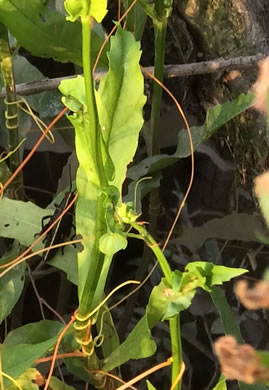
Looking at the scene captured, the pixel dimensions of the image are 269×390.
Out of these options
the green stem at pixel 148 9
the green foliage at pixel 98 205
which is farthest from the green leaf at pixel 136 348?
the green stem at pixel 148 9

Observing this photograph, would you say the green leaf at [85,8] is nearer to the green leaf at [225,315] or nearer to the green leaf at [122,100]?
the green leaf at [122,100]

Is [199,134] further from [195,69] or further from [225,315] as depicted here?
[225,315]

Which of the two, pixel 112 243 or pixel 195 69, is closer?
pixel 112 243

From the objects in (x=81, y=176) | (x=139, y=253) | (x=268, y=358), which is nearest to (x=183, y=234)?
(x=139, y=253)

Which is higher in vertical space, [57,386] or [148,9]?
[148,9]

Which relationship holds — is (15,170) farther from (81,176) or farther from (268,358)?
(268,358)

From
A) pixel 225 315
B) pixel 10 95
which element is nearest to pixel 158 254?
pixel 225 315

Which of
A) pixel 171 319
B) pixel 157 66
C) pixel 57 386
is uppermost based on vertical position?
pixel 157 66
